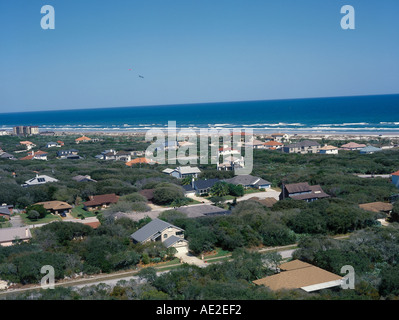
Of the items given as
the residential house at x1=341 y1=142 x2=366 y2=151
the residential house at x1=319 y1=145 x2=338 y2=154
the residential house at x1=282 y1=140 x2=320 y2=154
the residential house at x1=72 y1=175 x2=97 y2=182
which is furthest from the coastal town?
the residential house at x1=282 y1=140 x2=320 y2=154

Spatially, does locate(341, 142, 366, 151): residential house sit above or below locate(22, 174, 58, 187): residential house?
above

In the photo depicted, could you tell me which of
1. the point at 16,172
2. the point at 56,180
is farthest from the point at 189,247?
the point at 16,172

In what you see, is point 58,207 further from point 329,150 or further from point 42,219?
point 329,150

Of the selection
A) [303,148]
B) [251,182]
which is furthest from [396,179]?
[303,148]

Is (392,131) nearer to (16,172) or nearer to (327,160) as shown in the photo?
(327,160)

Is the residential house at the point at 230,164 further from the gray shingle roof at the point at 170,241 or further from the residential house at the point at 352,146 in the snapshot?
the gray shingle roof at the point at 170,241

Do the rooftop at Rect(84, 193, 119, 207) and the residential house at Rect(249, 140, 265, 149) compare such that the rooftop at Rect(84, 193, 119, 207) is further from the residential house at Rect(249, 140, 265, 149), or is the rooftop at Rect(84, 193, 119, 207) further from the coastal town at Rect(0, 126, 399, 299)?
the residential house at Rect(249, 140, 265, 149)

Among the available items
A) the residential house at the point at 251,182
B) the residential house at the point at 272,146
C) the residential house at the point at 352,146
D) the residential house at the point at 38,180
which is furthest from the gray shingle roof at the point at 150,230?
the residential house at the point at 352,146
